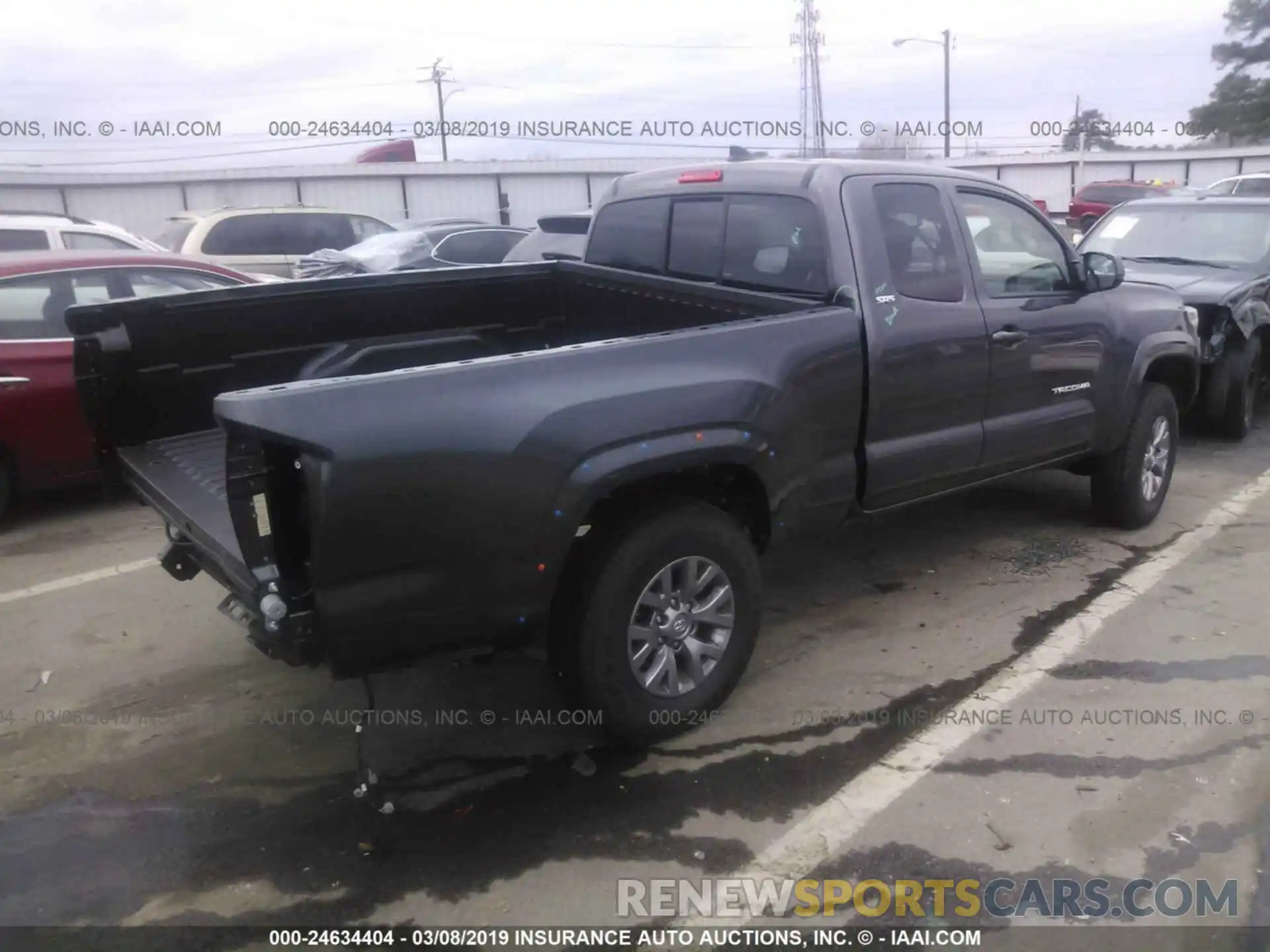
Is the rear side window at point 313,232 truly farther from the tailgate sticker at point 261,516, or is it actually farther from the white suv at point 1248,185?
the white suv at point 1248,185

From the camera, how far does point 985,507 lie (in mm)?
6680

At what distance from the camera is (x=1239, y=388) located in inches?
323

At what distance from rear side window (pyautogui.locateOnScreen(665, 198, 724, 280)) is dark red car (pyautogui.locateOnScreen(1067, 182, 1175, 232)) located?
23.7m

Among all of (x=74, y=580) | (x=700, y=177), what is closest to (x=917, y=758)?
(x=700, y=177)

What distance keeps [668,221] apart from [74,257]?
415 cm

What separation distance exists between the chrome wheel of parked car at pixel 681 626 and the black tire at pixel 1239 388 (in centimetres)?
612

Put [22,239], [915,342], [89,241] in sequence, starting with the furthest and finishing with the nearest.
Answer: [89,241]
[22,239]
[915,342]

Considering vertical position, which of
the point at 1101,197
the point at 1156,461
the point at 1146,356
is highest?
the point at 1101,197

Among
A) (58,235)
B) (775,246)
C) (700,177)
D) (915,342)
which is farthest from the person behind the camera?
(58,235)

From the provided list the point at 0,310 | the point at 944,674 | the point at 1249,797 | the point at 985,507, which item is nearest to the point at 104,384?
the point at 0,310

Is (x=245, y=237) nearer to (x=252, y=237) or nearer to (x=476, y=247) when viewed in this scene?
(x=252, y=237)

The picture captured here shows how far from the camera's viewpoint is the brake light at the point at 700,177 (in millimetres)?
4895

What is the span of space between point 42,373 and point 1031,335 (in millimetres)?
5568

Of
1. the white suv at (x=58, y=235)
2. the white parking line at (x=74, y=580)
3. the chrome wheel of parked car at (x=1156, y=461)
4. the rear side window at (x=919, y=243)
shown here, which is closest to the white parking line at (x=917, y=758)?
the chrome wheel of parked car at (x=1156, y=461)
